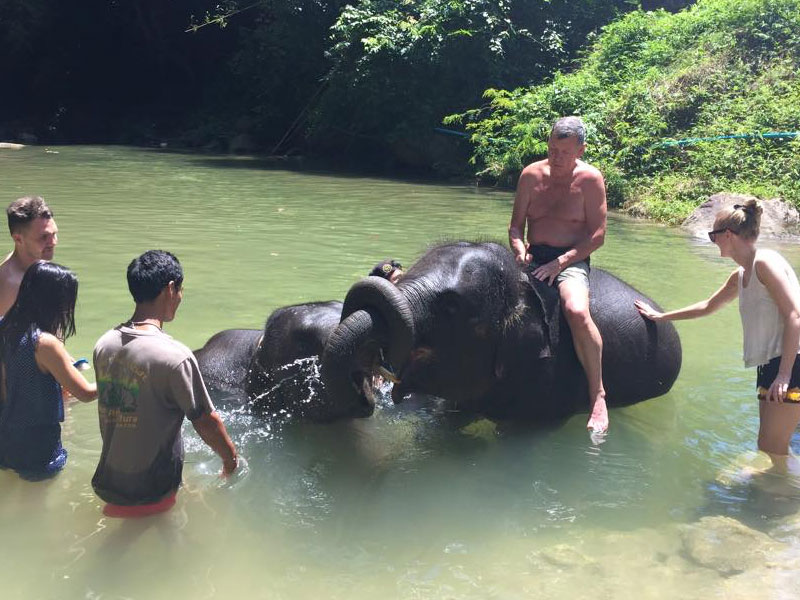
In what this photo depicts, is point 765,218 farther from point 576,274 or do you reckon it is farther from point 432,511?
point 432,511

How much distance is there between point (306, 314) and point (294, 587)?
7.03ft

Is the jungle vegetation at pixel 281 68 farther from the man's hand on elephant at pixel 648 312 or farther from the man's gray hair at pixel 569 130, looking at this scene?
the man's gray hair at pixel 569 130

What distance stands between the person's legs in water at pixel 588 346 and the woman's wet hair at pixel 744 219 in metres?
0.91

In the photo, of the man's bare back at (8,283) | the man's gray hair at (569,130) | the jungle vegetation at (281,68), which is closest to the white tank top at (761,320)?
the man's gray hair at (569,130)

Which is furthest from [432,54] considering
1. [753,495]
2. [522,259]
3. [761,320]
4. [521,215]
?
[753,495]

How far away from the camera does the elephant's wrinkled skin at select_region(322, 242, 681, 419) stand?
14.0ft

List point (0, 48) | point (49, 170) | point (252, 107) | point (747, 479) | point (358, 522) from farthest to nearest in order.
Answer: point (0, 48) < point (252, 107) < point (49, 170) < point (747, 479) < point (358, 522)

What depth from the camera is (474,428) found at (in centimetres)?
548

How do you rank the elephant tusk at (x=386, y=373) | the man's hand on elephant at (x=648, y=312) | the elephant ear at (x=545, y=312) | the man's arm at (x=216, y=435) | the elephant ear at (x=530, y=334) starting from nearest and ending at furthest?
the man's arm at (x=216, y=435) < the elephant tusk at (x=386, y=373) < the elephant ear at (x=530, y=334) < the elephant ear at (x=545, y=312) < the man's hand on elephant at (x=648, y=312)

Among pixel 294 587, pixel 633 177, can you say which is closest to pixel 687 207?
pixel 633 177

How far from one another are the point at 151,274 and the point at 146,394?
522 millimetres

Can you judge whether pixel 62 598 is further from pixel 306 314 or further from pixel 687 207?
pixel 687 207

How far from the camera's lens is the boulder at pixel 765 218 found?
42.8 feet

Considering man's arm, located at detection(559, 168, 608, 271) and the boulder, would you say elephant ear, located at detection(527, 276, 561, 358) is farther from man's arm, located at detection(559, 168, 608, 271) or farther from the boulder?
the boulder
